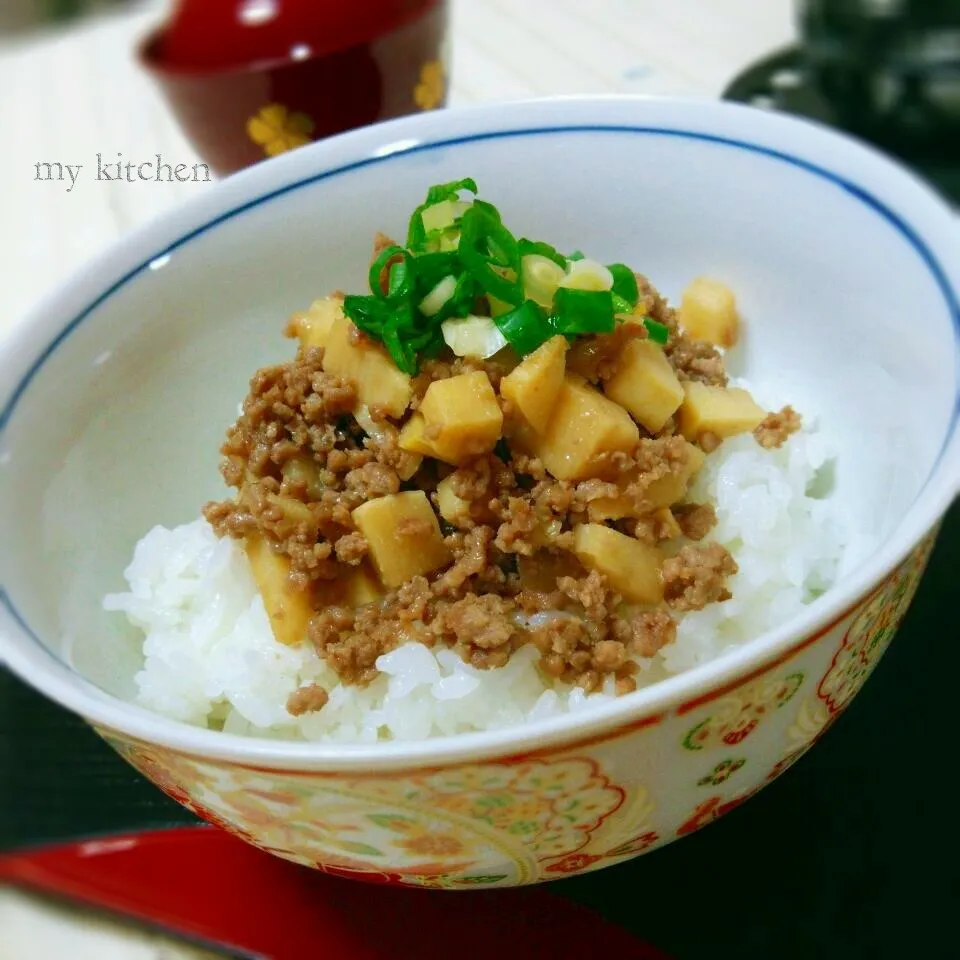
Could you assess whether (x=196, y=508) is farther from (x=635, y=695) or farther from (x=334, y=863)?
(x=635, y=695)

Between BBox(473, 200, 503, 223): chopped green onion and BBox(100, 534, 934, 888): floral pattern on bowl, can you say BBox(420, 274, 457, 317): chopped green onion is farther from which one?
BBox(100, 534, 934, 888): floral pattern on bowl

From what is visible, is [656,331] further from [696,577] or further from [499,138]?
[499,138]

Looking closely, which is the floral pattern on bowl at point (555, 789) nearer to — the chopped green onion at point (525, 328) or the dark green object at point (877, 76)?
the chopped green onion at point (525, 328)

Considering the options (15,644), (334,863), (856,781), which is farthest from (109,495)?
(856,781)

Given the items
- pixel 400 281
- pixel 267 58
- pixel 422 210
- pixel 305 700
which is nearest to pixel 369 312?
pixel 400 281

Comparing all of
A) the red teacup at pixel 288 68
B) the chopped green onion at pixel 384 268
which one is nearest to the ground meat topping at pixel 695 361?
the chopped green onion at pixel 384 268

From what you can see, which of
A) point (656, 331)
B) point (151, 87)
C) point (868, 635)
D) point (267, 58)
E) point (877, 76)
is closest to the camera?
point (868, 635)

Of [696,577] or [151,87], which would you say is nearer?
[696,577]

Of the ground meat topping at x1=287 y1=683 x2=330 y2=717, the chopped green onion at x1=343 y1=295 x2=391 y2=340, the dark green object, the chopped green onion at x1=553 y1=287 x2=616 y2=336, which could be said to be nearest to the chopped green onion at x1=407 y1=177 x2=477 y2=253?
the chopped green onion at x1=343 y1=295 x2=391 y2=340
